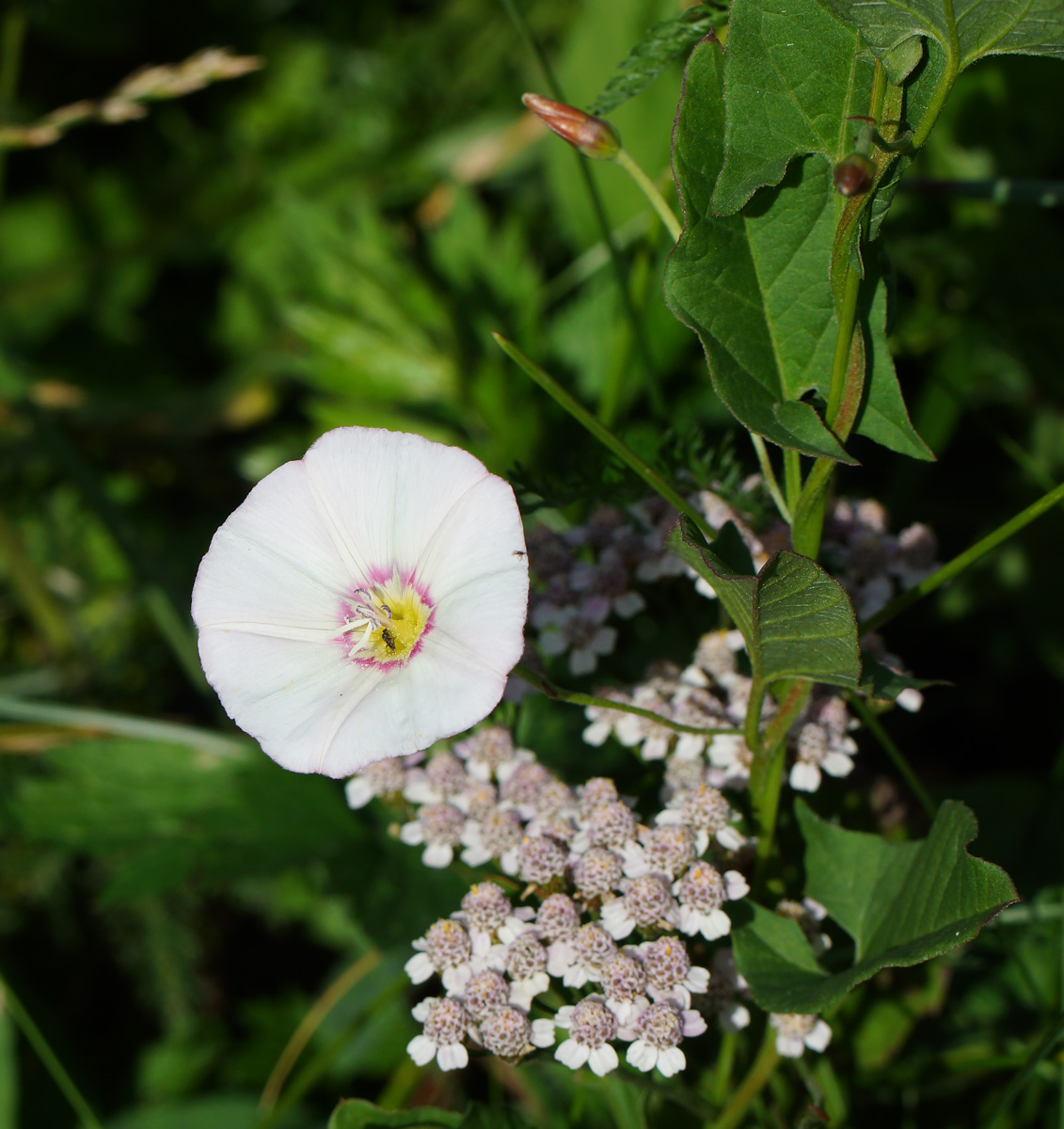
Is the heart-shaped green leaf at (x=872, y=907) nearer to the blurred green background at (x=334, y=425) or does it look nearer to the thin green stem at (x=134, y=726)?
the blurred green background at (x=334, y=425)

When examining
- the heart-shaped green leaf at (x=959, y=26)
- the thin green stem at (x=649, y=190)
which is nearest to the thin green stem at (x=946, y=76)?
the heart-shaped green leaf at (x=959, y=26)

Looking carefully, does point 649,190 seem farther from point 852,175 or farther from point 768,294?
point 852,175

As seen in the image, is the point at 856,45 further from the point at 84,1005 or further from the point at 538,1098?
the point at 84,1005

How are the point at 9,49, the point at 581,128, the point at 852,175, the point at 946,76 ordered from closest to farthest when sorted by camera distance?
the point at 852,175
the point at 946,76
the point at 581,128
the point at 9,49

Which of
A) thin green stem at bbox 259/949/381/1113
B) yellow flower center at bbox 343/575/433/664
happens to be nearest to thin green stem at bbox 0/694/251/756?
thin green stem at bbox 259/949/381/1113

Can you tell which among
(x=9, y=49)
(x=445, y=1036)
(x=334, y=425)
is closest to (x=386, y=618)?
(x=445, y=1036)

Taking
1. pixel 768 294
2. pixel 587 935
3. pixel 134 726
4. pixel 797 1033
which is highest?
pixel 768 294
